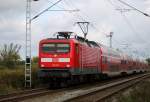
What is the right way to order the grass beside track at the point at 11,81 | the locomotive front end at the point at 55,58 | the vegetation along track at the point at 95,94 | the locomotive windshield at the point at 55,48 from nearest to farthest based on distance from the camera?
the vegetation along track at the point at 95,94
the grass beside track at the point at 11,81
the locomotive front end at the point at 55,58
the locomotive windshield at the point at 55,48

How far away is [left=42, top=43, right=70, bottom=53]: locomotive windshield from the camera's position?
2706cm

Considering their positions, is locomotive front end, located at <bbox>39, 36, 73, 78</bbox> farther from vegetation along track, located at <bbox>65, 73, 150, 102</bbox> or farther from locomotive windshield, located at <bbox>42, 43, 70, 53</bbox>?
vegetation along track, located at <bbox>65, 73, 150, 102</bbox>

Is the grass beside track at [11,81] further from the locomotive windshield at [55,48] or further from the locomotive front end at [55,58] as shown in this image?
the locomotive windshield at [55,48]

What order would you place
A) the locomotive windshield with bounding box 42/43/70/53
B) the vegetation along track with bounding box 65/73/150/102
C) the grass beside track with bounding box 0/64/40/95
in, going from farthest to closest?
the locomotive windshield with bounding box 42/43/70/53
the grass beside track with bounding box 0/64/40/95
the vegetation along track with bounding box 65/73/150/102

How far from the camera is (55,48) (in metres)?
27.2

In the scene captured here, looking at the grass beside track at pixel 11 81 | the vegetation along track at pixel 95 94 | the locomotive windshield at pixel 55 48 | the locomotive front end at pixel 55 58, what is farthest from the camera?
the locomotive windshield at pixel 55 48

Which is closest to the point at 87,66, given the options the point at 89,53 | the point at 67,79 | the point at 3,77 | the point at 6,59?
the point at 89,53

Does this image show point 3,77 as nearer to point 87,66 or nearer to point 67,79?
point 67,79

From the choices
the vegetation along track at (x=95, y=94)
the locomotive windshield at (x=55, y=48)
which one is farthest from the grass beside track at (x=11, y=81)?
the vegetation along track at (x=95, y=94)

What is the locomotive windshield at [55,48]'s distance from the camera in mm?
27062

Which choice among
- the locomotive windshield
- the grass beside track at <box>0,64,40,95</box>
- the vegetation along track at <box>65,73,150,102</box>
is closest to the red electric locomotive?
the locomotive windshield

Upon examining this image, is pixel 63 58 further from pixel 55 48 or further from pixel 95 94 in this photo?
pixel 95 94

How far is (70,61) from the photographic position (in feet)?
87.9

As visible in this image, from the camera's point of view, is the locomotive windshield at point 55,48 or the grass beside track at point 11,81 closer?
the grass beside track at point 11,81
